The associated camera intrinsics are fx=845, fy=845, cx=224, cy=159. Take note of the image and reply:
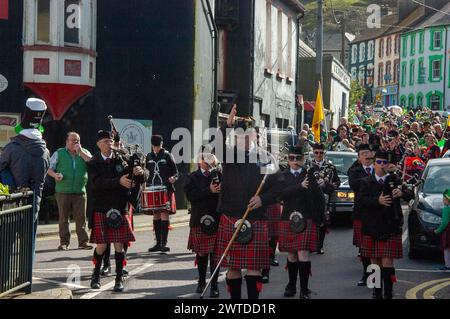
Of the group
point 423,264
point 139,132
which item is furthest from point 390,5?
point 423,264

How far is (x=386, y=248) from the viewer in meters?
9.75

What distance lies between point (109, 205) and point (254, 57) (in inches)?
769

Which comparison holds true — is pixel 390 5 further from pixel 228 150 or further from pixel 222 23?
pixel 228 150

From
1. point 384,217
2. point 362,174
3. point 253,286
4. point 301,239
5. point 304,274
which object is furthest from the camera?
point 362,174

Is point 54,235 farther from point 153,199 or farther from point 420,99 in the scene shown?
point 420,99

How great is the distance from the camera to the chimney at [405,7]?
8656 cm

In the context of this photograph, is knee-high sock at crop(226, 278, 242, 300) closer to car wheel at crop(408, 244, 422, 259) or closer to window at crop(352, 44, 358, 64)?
car wheel at crop(408, 244, 422, 259)

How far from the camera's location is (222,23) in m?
28.3

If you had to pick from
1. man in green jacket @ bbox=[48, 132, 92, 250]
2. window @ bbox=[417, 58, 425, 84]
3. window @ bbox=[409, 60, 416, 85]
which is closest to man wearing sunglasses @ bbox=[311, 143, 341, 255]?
man in green jacket @ bbox=[48, 132, 92, 250]

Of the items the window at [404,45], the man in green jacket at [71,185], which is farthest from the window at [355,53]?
the man in green jacket at [71,185]

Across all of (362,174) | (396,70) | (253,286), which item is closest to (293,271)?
(362,174)

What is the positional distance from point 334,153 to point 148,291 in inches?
385

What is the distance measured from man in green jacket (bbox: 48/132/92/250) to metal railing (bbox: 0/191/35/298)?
5092 millimetres

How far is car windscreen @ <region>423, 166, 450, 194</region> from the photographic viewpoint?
14.1 m
